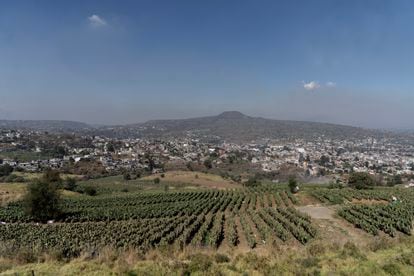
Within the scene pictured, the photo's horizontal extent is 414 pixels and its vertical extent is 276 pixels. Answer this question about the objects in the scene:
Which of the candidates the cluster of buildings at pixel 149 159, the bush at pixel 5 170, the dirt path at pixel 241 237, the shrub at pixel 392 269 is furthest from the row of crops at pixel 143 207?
the cluster of buildings at pixel 149 159

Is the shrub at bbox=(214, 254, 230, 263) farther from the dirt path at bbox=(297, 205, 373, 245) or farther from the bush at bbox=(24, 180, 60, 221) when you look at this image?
the bush at bbox=(24, 180, 60, 221)

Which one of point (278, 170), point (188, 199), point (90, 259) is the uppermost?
point (90, 259)

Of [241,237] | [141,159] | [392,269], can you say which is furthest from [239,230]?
[141,159]

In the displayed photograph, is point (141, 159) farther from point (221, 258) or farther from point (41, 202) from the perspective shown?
point (221, 258)

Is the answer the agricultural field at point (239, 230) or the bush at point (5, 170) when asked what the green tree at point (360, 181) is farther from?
the bush at point (5, 170)

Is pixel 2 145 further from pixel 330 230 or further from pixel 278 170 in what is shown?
pixel 330 230

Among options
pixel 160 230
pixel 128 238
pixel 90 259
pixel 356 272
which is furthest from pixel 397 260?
pixel 160 230
